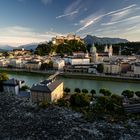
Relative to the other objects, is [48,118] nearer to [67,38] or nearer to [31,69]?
[31,69]

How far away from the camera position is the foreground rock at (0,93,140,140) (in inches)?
200

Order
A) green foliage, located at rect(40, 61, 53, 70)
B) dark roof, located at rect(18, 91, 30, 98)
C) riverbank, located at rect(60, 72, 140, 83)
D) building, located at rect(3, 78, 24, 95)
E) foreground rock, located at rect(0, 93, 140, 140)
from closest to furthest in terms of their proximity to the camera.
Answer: foreground rock, located at rect(0, 93, 140, 140) → dark roof, located at rect(18, 91, 30, 98) → building, located at rect(3, 78, 24, 95) → riverbank, located at rect(60, 72, 140, 83) → green foliage, located at rect(40, 61, 53, 70)

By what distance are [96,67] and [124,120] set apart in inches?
356

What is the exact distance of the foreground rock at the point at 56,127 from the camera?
5.07 metres

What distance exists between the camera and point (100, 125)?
562 cm

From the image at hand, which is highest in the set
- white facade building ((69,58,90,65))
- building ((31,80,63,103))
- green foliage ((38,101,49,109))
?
white facade building ((69,58,90,65))

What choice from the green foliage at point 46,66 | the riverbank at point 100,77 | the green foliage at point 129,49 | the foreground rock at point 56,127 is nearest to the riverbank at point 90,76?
the riverbank at point 100,77

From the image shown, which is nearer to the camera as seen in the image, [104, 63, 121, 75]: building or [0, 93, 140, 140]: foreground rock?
[0, 93, 140, 140]: foreground rock

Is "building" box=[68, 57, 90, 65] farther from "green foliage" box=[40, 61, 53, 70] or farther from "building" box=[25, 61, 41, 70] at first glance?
"building" box=[25, 61, 41, 70]

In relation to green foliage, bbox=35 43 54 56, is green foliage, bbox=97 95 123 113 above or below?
below

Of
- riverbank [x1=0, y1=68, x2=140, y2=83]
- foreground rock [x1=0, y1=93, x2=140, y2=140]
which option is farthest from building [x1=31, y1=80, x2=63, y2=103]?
riverbank [x1=0, y1=68, x2=140, y2=83]

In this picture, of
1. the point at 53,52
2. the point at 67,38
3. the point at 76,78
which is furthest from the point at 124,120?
the point at 67,38

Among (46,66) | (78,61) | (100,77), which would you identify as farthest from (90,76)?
(78,61)

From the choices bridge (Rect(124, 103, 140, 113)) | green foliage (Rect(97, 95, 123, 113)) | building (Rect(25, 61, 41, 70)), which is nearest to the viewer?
bridge (Rect(124, 103, 140, 113))
